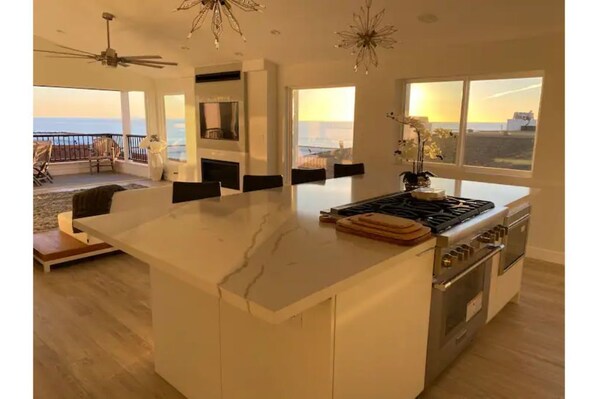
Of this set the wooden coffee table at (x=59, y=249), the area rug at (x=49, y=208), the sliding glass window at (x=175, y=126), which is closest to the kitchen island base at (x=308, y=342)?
the wooden coffee table at (x=59, y=249)

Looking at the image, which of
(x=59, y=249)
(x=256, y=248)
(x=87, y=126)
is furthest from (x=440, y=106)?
(x=87, y=126)

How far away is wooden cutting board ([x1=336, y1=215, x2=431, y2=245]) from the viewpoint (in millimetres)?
1716

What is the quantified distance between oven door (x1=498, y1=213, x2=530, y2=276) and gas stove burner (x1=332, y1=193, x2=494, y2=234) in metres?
0.44

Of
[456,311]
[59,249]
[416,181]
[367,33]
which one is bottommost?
[59,249]

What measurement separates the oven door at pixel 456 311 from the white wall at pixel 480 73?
1589mm

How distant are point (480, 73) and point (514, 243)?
2607mm

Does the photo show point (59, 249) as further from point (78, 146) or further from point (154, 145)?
point (78, 146)

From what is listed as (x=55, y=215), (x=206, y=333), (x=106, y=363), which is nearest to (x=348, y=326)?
(x=206, y=333)

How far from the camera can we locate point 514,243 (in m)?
2.90

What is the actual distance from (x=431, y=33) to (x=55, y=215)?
5708 mm

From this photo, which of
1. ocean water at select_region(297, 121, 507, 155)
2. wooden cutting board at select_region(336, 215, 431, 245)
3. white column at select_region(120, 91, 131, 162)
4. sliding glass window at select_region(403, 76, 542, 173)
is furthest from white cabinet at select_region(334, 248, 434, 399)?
white column at select_region(120, 91, 131, 162)

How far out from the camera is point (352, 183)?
3359 mm

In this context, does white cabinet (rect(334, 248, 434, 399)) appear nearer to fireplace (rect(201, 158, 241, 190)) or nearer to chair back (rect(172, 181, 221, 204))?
chair back (rect(172, 181, 221, 204))

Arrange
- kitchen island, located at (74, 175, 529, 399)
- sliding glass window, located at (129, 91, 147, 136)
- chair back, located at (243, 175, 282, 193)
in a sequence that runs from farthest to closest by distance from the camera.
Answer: sliding glass window, located at (129, 91, 147, 136) < chair back, located at (243, 175, 282, 193) < kitchen island, located at (74, 175, 529, 399)
